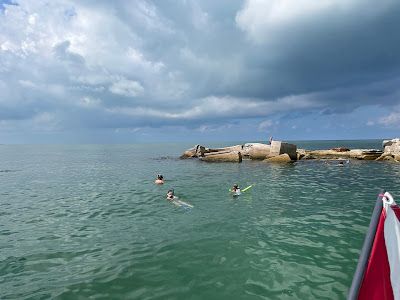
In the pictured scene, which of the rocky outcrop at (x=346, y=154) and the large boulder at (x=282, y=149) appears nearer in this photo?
the large boulder at (x=282, y=149)

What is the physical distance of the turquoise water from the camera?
11.2 metres

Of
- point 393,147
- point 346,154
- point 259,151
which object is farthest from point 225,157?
point 393,147

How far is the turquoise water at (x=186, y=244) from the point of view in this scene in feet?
→ 36.9

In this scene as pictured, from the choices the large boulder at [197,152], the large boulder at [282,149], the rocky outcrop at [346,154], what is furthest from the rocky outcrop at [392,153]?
the large boulder at [197,152]

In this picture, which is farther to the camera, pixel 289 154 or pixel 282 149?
pixel 289 154

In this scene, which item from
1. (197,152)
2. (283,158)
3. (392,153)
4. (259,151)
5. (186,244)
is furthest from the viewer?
(197,152)

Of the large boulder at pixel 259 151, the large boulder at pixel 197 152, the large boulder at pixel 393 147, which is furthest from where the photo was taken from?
the large boulder at pixel 197 152

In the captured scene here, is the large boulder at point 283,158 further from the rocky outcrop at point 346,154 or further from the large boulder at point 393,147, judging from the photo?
the large boulder at point 393,147

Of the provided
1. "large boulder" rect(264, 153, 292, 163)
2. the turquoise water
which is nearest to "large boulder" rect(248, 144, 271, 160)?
"large boulder" rect(264, 153, 292, 163)

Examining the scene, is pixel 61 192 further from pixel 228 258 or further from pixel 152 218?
pixel 228 258

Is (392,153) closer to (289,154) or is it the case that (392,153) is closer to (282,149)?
(289,154)

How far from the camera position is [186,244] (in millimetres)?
15531

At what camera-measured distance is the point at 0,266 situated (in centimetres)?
1348

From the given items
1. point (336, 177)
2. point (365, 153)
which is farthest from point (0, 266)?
point (365, 153)
